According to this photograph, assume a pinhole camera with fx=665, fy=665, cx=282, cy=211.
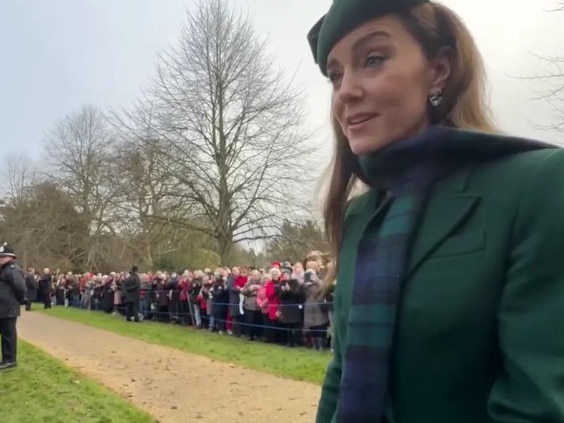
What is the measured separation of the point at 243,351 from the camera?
42.6 feet

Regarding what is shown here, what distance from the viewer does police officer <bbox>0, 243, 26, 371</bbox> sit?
1092cm

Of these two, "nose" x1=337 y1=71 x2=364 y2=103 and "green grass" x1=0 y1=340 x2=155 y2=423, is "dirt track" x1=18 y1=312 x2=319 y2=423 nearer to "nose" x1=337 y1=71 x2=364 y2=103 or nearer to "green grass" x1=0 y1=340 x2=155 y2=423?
"green grass" x1=0 y1=340 x2=155 y2=423

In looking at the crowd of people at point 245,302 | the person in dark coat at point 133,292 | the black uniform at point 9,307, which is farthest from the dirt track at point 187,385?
the person in dark coat at point 133,292

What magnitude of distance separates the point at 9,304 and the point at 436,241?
11.0 metres

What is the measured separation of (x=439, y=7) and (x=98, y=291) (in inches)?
1275

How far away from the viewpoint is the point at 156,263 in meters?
34.0

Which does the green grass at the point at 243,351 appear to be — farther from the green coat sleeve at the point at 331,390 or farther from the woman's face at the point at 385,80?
the woman's face at the point at 385,80

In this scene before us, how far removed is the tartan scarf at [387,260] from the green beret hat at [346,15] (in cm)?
27

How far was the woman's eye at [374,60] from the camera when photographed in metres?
1.37

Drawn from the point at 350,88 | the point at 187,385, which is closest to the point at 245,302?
the point at 187,385

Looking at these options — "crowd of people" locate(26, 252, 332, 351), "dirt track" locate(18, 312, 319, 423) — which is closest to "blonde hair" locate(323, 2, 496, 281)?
"crowd of people" locate(26, 252, 332, 351)

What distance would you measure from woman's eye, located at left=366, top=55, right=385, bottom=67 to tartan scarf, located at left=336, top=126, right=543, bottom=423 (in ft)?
0.56

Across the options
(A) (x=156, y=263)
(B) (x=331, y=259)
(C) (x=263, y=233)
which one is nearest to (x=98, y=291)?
(A) (x=156, y=263)

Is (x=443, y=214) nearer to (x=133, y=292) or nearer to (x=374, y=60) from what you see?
(x=374, y=60)
